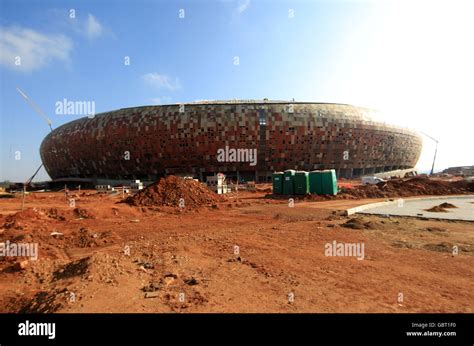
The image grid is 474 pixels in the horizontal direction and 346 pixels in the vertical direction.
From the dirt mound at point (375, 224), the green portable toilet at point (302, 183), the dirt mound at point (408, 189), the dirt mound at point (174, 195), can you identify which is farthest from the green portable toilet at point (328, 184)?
the dirt mound at point (375, 224)

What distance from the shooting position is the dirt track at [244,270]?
568cm

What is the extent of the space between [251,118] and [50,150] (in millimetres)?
49443

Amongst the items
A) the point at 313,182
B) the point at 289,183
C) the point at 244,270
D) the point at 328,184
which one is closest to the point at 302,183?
the point at 313,182

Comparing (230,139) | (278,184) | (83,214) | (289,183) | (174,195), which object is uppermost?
(230,139)

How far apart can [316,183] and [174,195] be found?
1437cm

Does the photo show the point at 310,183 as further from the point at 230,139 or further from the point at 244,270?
the point at 230,139

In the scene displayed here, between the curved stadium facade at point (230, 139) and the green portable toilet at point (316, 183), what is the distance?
26752 millimetres

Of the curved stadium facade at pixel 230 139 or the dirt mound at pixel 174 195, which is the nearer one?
the dirt mound at pixel 174 195

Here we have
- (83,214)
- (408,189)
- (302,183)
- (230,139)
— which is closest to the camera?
(83,214)

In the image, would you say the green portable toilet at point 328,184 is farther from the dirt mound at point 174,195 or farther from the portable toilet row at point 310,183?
the dirt mound at point 174,195

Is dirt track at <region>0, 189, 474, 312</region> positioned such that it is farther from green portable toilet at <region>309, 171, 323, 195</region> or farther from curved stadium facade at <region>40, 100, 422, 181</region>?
curved stadium facade at <region>40, 100, 422, 181</region>

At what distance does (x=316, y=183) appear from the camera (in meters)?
29.4

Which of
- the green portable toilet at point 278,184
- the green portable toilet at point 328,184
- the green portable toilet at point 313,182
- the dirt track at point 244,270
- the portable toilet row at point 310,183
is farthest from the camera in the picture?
the green portable toilet at point 278,184

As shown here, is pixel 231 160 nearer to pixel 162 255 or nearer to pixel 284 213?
pixel 284 213
